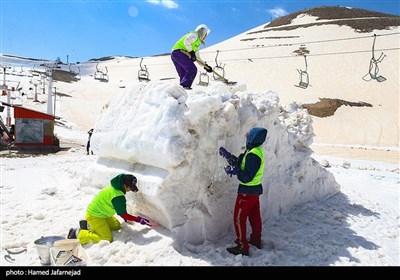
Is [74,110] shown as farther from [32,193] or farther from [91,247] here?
[91,247]

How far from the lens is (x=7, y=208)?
5.13 m

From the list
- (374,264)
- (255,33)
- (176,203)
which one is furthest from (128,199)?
(255,33)

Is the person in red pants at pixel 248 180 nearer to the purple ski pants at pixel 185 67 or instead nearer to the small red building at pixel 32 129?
the purple ski pants at pixel 185 67

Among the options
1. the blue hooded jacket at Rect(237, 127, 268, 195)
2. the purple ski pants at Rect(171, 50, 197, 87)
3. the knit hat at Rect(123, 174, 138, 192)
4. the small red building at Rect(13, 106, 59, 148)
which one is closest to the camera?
the blue hooded jacket at Rect(237, 127, 268, 195)

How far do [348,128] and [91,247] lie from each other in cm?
1924

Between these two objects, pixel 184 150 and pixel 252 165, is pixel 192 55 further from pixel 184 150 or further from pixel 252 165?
pixel 252 165

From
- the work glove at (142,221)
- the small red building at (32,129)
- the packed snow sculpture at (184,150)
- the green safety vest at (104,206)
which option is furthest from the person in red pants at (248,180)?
the small red building at (32,129)

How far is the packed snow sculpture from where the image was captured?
13.4ft

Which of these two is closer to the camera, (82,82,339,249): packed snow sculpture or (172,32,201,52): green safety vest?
(82,82,339,249): packed snow sculpture

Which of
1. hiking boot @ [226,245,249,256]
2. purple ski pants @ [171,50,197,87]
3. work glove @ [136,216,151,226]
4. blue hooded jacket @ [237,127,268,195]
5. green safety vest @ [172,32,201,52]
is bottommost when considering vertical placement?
hiking boot @ [226,245,249,256]

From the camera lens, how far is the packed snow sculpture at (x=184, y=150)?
4.07 m

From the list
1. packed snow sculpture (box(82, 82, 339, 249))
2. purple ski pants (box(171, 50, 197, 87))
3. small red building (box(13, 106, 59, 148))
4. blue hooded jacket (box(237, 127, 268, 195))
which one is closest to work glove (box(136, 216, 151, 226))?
packed snow sculpture (box(82, 82, 339, 249))

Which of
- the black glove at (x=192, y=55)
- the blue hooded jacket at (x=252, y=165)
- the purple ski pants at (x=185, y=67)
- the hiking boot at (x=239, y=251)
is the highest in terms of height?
the black glove at (x=192, y=55)

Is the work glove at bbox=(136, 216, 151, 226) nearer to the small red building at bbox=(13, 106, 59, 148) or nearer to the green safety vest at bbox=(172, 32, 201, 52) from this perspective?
the green safety vest at bbox=(172, 32, 201, 52)
